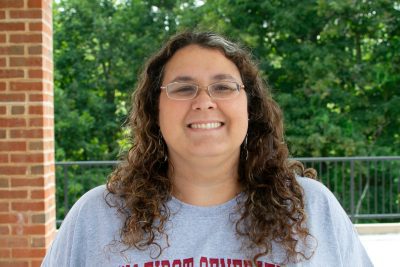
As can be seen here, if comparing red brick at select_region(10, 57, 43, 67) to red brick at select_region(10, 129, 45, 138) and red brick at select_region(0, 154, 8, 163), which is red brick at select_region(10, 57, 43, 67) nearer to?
red brick at select_region(10, 129, 45, 138)

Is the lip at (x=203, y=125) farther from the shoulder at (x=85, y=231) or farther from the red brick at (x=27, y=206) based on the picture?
the red brick at (x=27, y=206)

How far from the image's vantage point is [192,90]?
5.17 ft

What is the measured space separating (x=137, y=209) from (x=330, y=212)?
52 cm

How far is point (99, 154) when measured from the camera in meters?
14.4

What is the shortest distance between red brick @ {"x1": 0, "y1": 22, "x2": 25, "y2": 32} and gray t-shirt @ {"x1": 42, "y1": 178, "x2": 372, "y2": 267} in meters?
2.12

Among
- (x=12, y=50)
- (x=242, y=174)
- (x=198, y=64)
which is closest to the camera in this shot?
(x=198, y=64)

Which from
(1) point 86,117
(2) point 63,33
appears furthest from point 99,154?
(2) point 63,33

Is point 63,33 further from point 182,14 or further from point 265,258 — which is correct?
point 265,258

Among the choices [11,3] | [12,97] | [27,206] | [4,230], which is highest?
[11,3]

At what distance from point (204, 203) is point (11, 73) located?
87.8 inches

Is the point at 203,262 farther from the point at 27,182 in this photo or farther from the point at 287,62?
the point at 287,62

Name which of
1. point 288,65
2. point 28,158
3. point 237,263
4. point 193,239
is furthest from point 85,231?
point 288,65

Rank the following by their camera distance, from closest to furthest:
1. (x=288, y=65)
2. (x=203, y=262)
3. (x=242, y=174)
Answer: (x=203, y=262) < (x=242, y=174) < (x=288, y=65)

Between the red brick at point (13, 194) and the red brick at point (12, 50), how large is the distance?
2.63ft
